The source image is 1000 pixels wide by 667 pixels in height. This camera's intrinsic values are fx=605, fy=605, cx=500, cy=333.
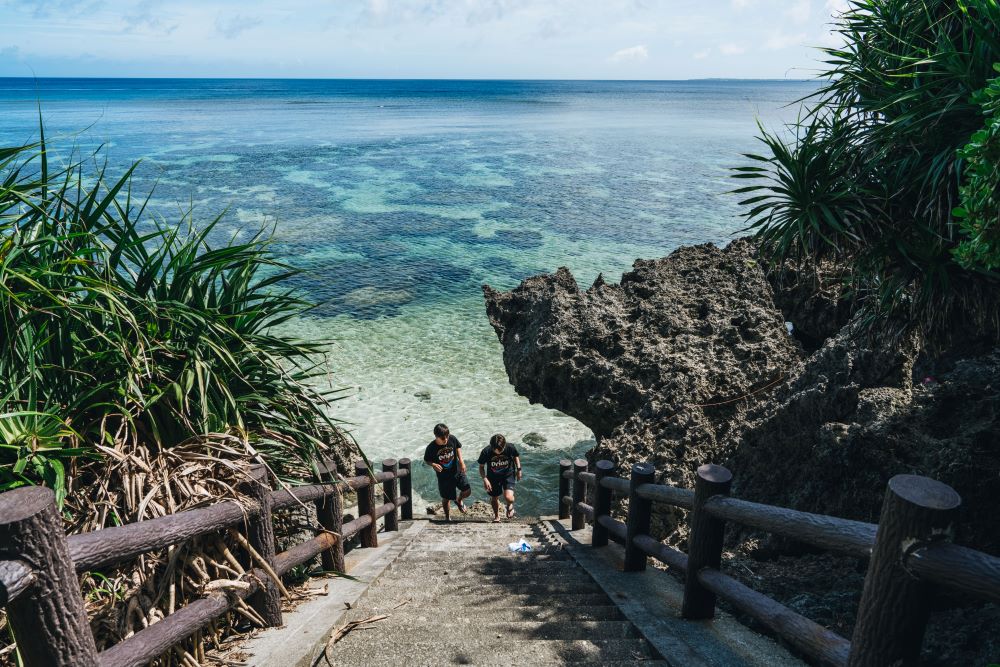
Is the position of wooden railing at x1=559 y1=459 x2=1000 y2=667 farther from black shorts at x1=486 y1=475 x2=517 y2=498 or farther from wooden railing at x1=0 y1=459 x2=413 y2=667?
black shorts at x1=486 y1=475 x2=517 y2=498

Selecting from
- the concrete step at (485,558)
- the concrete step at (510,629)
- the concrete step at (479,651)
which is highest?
the concrete step at (479,651)

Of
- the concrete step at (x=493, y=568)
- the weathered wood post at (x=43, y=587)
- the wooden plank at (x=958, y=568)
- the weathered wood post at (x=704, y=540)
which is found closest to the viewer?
the wooden plank at (x=958, y=568)

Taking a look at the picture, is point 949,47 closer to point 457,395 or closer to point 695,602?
point 695,602

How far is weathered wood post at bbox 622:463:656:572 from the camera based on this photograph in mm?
4543

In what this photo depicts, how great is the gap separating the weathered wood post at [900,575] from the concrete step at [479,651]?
1.29 m

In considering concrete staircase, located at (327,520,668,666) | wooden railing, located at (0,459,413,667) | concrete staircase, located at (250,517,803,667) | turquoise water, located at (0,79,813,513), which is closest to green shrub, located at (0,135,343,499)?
wooden railing, located at (0,459,413,667)

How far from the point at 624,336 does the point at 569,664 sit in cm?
A: 658

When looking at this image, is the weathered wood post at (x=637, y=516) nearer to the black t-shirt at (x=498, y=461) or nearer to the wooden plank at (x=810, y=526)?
the wooden plank at (x=810, y=526)

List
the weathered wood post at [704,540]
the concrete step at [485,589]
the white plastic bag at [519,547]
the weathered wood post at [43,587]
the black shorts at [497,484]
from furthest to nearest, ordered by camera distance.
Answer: the black shorts at [497,484] < the white plastic bag at [519,547] < the concrete step at [485,589] < the weathered wood post at [704,540] < the weathered wood post at [43,587]

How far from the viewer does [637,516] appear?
4625 millimetres

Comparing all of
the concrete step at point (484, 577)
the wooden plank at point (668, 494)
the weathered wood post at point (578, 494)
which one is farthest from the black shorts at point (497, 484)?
the wooden plank at point (668, 494)

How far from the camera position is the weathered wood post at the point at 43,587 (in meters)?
1.93

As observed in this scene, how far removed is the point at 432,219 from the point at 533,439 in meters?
19.4

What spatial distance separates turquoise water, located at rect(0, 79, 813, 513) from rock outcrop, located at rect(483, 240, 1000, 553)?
124 inches
